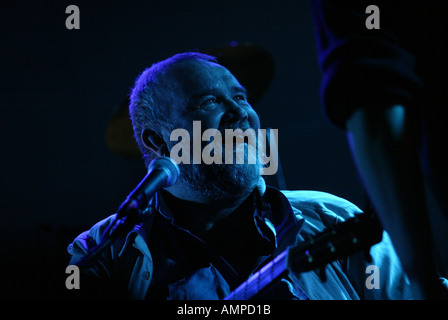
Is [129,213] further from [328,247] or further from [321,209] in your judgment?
[321,209]

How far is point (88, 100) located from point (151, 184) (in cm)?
138

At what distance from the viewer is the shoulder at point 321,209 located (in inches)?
74.3

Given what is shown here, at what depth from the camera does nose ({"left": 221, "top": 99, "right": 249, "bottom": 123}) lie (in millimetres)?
2018

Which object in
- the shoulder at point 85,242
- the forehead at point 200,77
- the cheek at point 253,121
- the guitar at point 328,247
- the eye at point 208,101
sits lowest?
the shoulder at point 85,242

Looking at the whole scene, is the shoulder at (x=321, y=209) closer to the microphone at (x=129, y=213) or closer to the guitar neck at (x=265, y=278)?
the guitar neck at (x=265, y=278)

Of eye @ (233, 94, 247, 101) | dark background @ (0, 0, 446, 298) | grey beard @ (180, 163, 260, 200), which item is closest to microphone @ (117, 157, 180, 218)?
grey beard @ (180, 163, 260, 200)

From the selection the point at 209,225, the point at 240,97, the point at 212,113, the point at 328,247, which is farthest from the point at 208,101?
the point at 328,247

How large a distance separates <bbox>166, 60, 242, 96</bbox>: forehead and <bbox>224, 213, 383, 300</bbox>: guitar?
1081mm

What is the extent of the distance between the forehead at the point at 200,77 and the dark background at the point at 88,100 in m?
0.26

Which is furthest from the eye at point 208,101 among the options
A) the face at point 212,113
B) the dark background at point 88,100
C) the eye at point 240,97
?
the dark background at point 88,100

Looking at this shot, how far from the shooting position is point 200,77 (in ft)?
6.99

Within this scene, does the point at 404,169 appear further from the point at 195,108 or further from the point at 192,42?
the point at 192,42

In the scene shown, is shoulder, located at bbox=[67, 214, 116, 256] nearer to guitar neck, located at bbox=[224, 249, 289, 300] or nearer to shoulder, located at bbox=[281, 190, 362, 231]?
guitar neck, located at bbox=[224, 249, 289, 300]

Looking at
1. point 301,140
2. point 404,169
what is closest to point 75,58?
point 301,140
